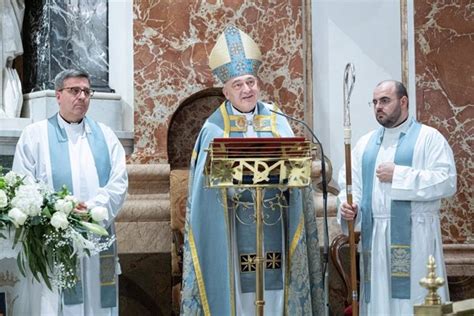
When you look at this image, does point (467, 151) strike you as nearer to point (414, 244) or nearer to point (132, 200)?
point (414, 244)

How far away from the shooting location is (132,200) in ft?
25.0

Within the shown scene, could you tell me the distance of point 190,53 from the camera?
25.5 ft

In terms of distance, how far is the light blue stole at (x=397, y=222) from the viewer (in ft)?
22.0

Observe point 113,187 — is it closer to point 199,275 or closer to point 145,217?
point 199,275

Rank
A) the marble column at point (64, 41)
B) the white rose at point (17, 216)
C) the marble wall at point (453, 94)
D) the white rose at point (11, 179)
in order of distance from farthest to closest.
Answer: the marble wall at point (453, 94)
the marble column at point (64, 41)
the white rose at point (11, 179)
the white rose at point (17, 216)

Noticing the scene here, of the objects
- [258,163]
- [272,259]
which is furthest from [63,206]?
[272,259]

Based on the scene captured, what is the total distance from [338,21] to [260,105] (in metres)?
1.88

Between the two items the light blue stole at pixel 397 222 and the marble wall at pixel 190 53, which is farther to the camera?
the marble wall at pixel 190 53

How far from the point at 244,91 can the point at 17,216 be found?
1807 mm

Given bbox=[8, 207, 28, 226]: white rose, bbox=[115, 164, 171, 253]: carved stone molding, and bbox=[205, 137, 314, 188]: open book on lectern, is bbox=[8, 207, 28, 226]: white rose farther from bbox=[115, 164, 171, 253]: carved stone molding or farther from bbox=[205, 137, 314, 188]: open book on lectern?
bbox=[115, 164, 171, 253]: carved stone molding

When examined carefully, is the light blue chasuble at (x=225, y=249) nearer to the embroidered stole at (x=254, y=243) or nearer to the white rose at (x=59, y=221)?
the embroidered stole at (x=254, y=243)

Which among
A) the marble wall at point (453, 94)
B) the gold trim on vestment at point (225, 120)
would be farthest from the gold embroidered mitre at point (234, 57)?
the marble wall at point (453, 94)

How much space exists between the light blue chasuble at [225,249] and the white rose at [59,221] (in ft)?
4.20

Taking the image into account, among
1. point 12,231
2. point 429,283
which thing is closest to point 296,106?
point 12,231
